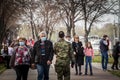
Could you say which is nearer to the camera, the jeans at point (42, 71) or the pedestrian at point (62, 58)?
the pedestrian at point (62, 58)

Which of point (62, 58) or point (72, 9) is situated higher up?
point (72, 9)

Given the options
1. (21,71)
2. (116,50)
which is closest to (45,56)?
(21,71)

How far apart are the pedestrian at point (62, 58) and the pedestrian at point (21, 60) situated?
1.03 meters

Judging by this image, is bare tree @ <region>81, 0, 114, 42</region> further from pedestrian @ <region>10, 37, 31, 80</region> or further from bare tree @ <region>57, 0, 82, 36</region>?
pedestrian @ <region>10, 37, 31, 80</region>

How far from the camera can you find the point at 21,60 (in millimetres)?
13391

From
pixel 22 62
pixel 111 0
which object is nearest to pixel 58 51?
pixel 22 62

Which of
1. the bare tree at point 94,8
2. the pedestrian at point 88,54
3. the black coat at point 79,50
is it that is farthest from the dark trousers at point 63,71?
the bare tree at point 94,8

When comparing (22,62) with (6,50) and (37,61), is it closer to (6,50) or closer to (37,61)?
(37,61)

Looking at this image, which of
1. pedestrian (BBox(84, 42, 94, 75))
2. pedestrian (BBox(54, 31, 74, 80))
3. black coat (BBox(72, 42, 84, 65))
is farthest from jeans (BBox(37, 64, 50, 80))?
pedestrian (BBox(84, 42, 94, 75))

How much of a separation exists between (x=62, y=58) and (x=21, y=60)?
130cm

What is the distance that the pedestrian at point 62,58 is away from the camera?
12.8 meters

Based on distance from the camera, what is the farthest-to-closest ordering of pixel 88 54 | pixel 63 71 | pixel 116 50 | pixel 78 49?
pixel 116 50
pixel 88 54
pixel 78 49
pixel 63 71

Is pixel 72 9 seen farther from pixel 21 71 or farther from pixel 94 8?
pixel 21 71

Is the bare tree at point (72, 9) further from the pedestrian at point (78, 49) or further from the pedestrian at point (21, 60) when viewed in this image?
the pedestrian at point (21, 60)
